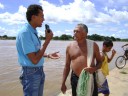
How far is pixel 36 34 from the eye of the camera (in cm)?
388

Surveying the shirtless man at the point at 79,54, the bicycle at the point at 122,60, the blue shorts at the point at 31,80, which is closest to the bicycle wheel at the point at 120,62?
the bicycle at the point at 122,60

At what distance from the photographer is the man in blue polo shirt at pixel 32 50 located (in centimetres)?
368

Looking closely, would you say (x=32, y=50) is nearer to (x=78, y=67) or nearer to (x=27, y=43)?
(x=27, y=43)

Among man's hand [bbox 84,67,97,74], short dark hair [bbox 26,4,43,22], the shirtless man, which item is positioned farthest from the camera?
the shirtless man

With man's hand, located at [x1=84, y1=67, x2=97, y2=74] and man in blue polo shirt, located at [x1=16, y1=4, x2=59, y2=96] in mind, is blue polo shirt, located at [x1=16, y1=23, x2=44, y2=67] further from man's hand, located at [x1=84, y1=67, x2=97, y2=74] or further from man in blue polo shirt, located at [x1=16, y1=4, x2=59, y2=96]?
man's hand, located at [x1=84, y1=67, x2=97, y2=74]

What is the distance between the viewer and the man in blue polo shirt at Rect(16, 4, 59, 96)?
3682 millimetres

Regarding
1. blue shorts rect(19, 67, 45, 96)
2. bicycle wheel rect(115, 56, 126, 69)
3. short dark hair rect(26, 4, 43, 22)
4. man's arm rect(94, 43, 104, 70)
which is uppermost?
short dark hair rect(26, 4, 43, 22)

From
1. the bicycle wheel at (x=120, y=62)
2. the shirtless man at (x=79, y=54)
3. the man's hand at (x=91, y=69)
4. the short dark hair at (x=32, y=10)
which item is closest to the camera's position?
the short dark hair at (x=32, y=10)

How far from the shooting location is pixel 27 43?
3.67 metres

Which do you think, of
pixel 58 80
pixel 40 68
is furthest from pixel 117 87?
pixel 40 68

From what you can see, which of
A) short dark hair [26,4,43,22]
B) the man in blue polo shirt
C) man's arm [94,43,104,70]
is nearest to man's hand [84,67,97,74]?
man's arm [94,43,104,70]

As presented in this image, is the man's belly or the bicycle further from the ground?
the man's belly

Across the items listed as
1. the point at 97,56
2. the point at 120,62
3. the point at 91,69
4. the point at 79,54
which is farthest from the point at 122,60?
the point at 91,69

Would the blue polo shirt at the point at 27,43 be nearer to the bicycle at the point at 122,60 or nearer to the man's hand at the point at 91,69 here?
the man's hand at the point at 91,69
